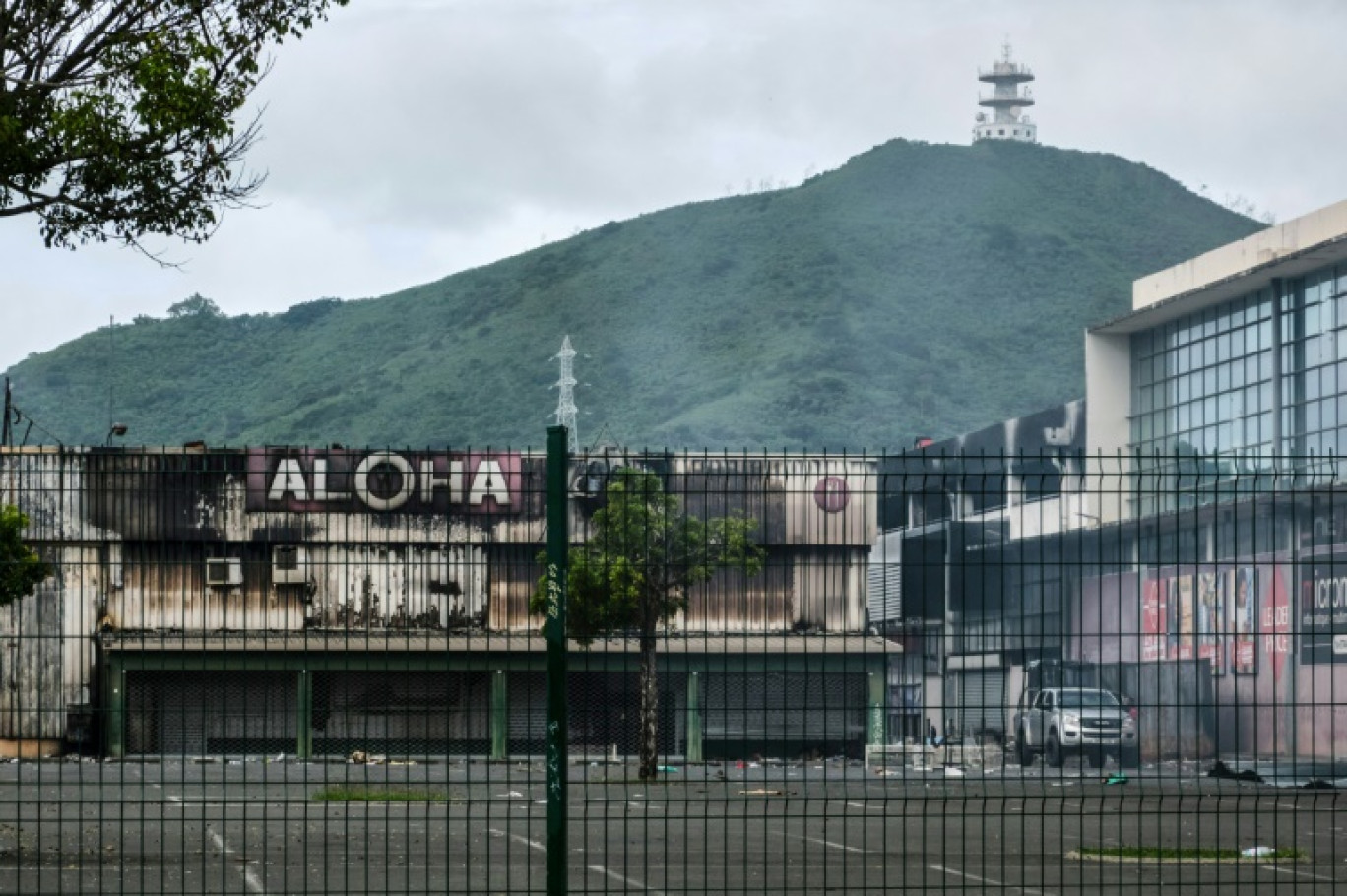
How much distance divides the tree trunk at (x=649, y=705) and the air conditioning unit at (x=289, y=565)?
2069 mm

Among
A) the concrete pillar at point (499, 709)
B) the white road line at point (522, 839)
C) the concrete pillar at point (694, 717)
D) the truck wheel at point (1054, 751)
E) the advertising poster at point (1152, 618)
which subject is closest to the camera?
the concrete pillar at point (694, 717)

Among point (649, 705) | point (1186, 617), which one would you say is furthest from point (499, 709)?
point (1186, 617)

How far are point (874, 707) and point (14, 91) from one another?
695cm

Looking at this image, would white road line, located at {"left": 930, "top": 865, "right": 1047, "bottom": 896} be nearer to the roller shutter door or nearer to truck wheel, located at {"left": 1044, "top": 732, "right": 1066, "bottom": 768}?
truck wheel, located at {"left": 1044, "top": 732, "right": 1066, "bottom": 768}

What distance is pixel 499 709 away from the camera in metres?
12.3

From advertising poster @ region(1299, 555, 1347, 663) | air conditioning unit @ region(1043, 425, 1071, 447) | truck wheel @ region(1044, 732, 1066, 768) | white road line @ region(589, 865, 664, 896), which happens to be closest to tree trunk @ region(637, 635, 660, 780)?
truck wheel @ region(1044, 732, 1066, 768)

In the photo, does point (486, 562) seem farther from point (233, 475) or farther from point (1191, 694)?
point (1191, 694)

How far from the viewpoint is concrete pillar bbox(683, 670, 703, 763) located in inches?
468

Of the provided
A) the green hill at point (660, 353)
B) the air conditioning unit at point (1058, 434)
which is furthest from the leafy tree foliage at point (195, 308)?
the air conditioning unit at point (1058, 434)

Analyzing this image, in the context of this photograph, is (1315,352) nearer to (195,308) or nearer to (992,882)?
(992,882)

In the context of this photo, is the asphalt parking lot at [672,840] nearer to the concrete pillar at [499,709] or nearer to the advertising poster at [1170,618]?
the concrete pillar at [499,709]

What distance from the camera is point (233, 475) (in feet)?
38.0

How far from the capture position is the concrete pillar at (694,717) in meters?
11.9

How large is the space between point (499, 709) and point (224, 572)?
1810 millimetres
